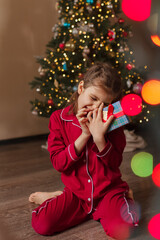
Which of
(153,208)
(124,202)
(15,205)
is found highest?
(124,202)

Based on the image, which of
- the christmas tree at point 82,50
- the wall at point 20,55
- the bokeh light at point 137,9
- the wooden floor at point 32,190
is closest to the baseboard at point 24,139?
the wall at point 20,55

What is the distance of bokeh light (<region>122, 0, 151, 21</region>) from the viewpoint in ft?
10.5

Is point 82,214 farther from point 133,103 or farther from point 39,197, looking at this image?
point 133,103

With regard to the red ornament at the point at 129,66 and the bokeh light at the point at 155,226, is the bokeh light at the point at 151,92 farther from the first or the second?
the bokeh light at the point at 155,226

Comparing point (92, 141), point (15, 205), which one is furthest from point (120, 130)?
point (15, 205)

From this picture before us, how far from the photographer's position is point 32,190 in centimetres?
163

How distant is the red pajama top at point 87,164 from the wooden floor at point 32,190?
15cm

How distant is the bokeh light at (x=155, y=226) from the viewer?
3.69 ft

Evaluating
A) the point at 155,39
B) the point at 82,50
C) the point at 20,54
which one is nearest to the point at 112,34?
the point at 82,50

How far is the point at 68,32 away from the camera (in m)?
2.48

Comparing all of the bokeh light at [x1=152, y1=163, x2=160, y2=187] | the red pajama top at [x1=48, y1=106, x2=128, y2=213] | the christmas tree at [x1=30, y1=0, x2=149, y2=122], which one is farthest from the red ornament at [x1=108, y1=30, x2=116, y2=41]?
the red pajama top at [x1=48, y1=106, x2=128, y2=213]

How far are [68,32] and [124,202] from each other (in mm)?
1706

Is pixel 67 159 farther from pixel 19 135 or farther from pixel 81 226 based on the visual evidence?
pixel 19 135

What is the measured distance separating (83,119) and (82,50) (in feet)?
4.68
